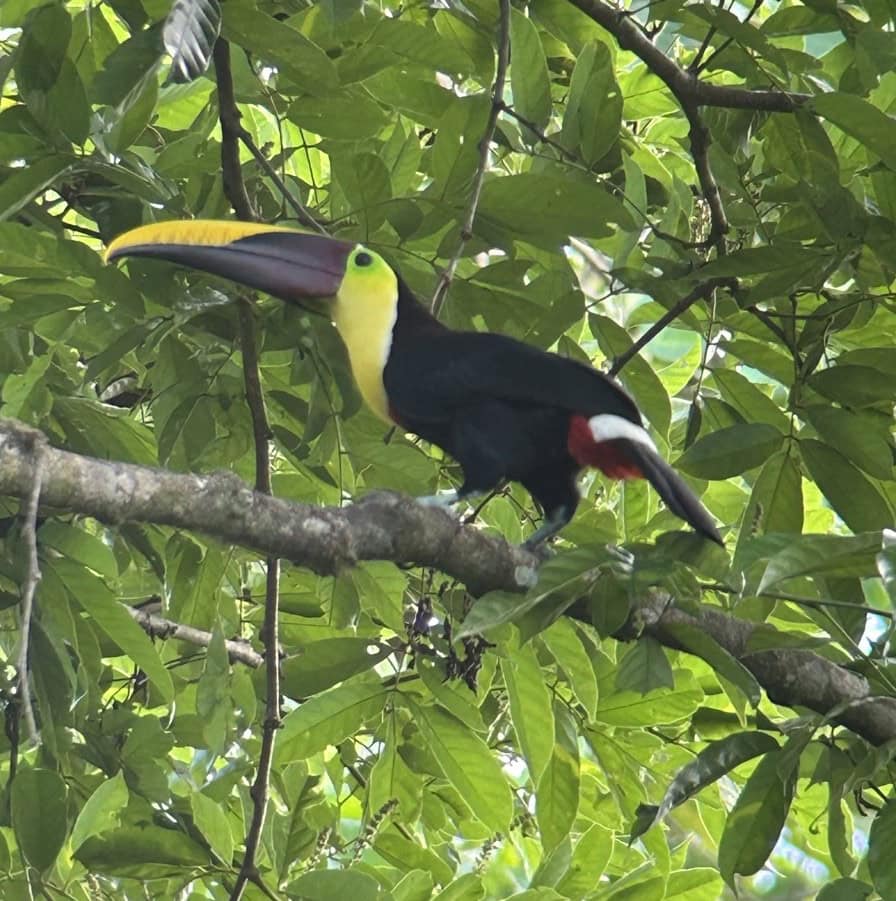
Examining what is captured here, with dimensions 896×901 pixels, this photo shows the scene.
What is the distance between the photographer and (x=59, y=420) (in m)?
2.90

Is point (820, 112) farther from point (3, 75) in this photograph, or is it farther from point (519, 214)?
point (3, 75)

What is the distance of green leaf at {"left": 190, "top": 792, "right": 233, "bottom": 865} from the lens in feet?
8.38

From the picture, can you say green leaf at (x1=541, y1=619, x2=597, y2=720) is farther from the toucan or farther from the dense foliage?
the toucan

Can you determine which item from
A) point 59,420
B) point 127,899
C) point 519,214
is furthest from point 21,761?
point 519,214

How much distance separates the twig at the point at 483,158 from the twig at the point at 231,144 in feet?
1.14

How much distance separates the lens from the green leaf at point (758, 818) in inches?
89.6

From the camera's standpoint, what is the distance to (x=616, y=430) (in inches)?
114

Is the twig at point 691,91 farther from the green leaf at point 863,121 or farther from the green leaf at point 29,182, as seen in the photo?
the green leaf at point 29,182

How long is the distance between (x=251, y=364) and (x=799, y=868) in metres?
4.54

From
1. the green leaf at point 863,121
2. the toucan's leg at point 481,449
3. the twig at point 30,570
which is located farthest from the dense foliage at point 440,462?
the twig at point 30,570

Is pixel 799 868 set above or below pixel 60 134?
below

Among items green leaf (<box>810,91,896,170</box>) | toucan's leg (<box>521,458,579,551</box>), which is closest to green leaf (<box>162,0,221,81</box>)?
green leaf (<box>810,91,896,170</box>)

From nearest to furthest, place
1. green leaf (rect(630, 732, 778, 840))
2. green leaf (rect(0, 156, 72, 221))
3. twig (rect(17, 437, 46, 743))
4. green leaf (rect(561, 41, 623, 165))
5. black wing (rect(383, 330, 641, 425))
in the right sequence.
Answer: twig (rect(17, 437, 46, 743)), green leaf (rect(630, 732, 778, 840)), green leaf (rect(0, 156, 72, 221)), green leaf (rect(561, 41, 623, 165)), black wing (rect(383, 330, 641, 425))

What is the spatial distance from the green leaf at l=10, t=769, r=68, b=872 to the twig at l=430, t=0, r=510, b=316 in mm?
1063
